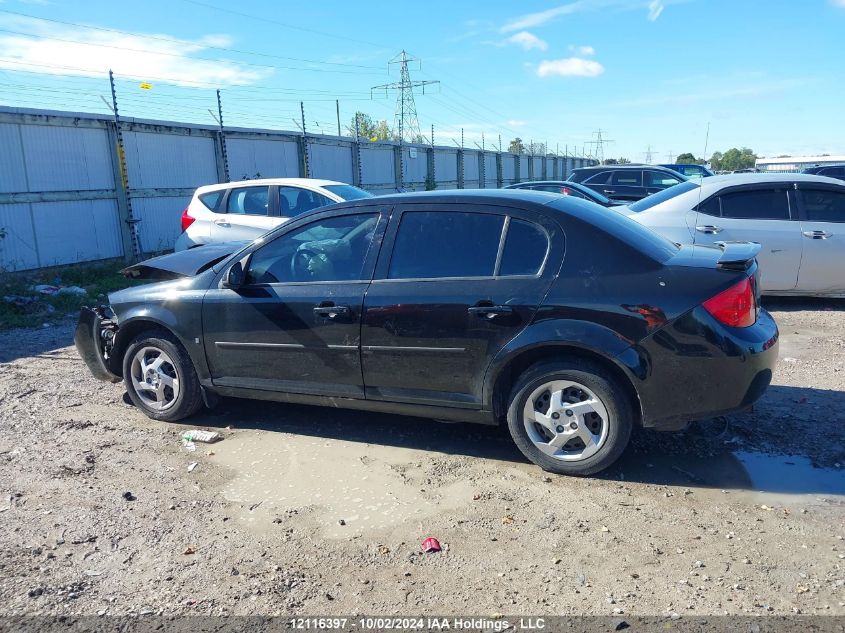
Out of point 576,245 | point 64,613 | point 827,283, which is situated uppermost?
point 576,245

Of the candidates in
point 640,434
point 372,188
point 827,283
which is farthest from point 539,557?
point 372,188

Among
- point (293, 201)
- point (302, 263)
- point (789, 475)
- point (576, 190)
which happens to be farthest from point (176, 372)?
point (576, 190)

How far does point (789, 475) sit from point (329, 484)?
2806 mm

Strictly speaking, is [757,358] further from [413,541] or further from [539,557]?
[413,541]

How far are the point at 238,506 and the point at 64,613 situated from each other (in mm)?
1091

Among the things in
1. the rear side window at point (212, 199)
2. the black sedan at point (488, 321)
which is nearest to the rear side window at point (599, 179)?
the rear side window at point (212, 199)

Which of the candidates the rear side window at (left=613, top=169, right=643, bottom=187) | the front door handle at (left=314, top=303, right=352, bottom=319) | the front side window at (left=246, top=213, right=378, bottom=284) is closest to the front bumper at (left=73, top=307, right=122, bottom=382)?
the front side window at (left=246, top=213, right=378, bottom=284)

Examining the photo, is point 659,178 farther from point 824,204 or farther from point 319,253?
point 319,253

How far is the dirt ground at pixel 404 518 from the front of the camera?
10.0 feet

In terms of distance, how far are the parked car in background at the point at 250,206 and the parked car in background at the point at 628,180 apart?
9.44 meters

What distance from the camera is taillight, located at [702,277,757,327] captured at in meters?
3.86

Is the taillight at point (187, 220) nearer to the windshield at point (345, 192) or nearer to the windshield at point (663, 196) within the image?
the windshield at point (345, 192)

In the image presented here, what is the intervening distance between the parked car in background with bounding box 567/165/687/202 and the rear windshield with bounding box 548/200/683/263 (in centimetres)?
1358

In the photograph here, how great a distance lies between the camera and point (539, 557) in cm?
332
